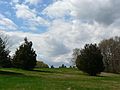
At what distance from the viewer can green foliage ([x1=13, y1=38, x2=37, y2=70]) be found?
8281 centimetres

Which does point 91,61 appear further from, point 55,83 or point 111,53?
point 111,53

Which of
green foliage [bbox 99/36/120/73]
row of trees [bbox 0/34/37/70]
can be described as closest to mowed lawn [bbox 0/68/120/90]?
row of trees [bbox 0/34/37/70]

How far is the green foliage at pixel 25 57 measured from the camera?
82.8 meters

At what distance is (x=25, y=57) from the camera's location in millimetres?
83562

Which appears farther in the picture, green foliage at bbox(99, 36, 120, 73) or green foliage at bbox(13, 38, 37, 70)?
green foliage at bbox(99, 36, 120, 73)

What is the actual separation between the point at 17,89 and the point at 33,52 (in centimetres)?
6484

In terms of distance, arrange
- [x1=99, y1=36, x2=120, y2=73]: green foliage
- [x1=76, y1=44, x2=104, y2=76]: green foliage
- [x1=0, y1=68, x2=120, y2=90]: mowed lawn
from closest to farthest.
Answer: [x1=0, y1=68, x2=120, y2=90]: mowed lawn
[x1=76, y1=44, x2=104, y2=76]: green foliage
[x1=99, y1=36, x2=120, y2=73]: green foliage

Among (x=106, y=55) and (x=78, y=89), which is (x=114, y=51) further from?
(x=78, y=89)

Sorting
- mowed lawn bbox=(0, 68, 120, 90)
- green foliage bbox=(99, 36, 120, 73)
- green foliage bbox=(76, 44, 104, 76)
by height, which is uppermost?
green foliage bbox=(99, 36, 120, 73)

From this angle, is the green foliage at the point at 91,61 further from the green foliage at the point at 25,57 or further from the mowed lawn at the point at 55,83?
the mowed lawn at the point at 55,83

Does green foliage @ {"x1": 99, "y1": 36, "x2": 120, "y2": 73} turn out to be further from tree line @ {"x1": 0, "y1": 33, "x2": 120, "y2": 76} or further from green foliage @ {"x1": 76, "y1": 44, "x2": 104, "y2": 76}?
green foliage @ {"x1": 76, "y1": 44, "x2": 104, "y2": 76}

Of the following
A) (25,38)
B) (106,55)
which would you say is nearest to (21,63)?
(25,38)

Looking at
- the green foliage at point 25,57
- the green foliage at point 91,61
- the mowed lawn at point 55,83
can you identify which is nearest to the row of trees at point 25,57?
the green foliage at point 25,57

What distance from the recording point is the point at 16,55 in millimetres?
84750
